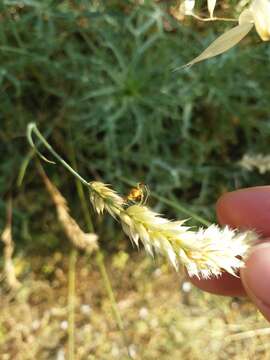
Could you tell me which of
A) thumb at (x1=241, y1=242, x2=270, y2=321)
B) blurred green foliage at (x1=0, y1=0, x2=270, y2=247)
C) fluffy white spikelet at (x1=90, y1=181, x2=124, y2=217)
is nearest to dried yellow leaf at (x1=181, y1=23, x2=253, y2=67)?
fluffy white spikelet at (x1=90, y1=181, x2=124, y2=217)

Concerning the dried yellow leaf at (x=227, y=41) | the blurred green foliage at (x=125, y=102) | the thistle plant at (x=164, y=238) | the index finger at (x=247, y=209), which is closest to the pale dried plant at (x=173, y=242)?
the thistle plant at (x=164, y=238)

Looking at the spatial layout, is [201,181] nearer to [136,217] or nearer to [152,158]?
[152,158]

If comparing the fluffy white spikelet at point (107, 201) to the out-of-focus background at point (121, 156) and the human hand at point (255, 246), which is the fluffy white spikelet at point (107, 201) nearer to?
the human hand at point (255, 246)

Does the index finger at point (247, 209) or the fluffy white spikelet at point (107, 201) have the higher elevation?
the fluffy white spikelet at point (107, 201)

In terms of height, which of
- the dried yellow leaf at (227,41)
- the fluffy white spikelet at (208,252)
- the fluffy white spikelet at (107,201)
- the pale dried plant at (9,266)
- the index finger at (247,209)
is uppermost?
the dried yellow leaf at (227,41)

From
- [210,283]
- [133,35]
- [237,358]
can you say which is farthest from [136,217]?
[237,358]

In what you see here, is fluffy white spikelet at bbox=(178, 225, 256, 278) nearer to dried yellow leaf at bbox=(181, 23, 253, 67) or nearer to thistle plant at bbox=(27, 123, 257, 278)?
thistle plant at bbox=(27, 123, 257, 278)

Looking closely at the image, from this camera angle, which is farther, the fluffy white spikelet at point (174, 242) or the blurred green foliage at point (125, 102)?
the blurred green foliage at point (125, 102)
